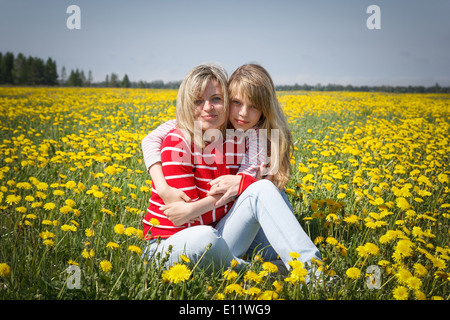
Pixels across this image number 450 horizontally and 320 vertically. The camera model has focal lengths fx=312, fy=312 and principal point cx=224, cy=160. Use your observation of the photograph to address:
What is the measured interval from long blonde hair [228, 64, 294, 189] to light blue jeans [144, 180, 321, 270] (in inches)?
17.8

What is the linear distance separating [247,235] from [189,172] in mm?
532

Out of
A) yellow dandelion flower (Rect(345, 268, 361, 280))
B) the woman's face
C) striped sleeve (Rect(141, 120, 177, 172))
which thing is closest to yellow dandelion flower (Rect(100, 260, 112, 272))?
striped sleeve (Rect(141, 120, 177, 172))

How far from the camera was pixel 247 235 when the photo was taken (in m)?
1.92

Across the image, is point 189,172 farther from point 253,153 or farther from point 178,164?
point 253,153

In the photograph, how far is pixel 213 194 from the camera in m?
1.91

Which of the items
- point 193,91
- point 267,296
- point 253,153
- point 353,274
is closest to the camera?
point 267,296

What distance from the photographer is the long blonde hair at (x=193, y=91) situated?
202 cm

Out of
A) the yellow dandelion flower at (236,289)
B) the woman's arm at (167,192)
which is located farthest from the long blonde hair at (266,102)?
the yellow dandelion flower at (236,289)

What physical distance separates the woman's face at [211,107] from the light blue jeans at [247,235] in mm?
522

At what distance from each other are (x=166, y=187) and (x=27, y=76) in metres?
36.2

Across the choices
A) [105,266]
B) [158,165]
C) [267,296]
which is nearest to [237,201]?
[158,165]

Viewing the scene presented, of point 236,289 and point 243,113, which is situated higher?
point 243,113

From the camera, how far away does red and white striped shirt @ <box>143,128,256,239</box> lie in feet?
6.31

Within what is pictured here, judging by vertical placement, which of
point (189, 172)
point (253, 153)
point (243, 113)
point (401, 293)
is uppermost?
point (243, 113)
